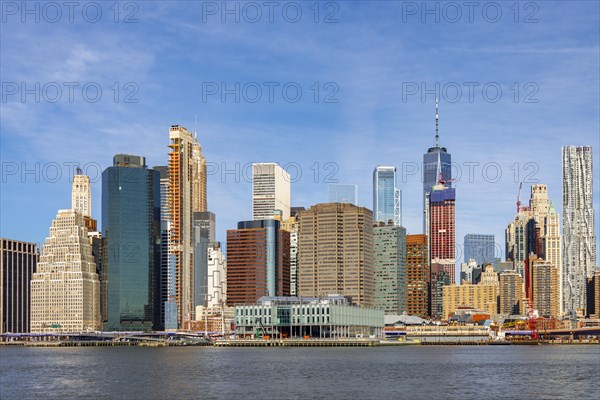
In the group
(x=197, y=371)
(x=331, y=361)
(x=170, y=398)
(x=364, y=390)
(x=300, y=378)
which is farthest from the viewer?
(x=331, y=361)

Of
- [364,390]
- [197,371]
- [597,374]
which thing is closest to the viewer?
[364,390]

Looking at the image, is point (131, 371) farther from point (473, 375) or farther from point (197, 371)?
point (473, 375)

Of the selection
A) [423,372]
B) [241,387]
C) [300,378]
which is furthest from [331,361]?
[241,387]

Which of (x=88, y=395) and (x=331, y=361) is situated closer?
(x=88, y=395)

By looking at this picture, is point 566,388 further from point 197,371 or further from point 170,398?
point 197,371

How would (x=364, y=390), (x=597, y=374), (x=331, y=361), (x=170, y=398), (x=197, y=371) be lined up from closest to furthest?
(x=170, y=398) → (x=364, y=390) → (x=597, y=374) → (x=197, y=371) → (x=331, y=361)

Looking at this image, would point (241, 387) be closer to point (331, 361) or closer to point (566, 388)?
point (566, 388)

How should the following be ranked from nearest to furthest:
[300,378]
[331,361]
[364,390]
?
[364,390]
[300,378]
[331,361]

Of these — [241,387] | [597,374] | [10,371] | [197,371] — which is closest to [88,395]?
[241,387]

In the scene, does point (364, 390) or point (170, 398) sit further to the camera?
point (364, 390)
